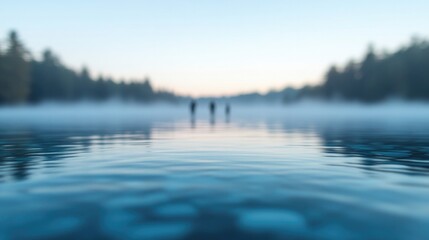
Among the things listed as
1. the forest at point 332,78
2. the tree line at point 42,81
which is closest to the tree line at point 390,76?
the forest at point 332,78

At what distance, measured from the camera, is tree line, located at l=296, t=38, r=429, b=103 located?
66.6m

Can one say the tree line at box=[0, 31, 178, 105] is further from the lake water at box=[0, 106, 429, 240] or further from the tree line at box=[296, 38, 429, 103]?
the tree line at box=[296, 38, 429, 103]

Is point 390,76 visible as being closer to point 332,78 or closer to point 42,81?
point 332,78

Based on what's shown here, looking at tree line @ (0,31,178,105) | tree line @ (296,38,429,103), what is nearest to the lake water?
tree line @ (0,31,178,105)

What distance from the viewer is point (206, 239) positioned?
2.94 meters

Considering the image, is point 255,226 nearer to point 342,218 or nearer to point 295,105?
point 342,218

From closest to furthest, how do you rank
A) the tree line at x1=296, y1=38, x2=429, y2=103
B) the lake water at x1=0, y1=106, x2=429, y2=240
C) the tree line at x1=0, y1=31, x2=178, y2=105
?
the lake water at x1=0, y1=106, x2=429, y2=240
the tree line at x1=0, y1=31, x2=178, y2=105
the tree line at x1=296, y1=38, x2=429, y2=103

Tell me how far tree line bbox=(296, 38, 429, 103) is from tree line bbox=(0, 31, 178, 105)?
76.9 metres

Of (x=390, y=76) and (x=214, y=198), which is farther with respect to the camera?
(x=390, y=76)

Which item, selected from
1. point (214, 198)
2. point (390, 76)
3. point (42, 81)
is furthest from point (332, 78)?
point (214, 198)

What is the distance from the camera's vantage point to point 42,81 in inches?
2918

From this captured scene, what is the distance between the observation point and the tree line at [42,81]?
56.6 metres

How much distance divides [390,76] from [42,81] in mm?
83107

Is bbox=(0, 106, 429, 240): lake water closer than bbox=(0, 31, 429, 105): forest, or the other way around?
bbox=(0, 106, 429, 240): lake water
